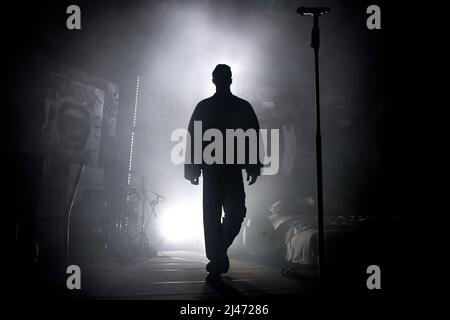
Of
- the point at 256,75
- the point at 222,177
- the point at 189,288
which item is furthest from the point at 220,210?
the point at 256,75

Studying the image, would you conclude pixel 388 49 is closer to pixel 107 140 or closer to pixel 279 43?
pixel 279 43

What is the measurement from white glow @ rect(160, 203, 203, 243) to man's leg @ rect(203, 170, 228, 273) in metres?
4.51

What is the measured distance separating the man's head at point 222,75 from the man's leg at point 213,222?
2.45 ft

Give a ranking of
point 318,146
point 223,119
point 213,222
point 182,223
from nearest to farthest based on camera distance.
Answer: point 318,146 < point 213,222 < point 223,119 < point 182,223

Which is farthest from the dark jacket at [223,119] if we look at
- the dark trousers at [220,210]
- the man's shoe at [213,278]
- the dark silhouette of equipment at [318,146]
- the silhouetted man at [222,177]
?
the man's shoe at [213,278]

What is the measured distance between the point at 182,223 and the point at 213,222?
4.69m

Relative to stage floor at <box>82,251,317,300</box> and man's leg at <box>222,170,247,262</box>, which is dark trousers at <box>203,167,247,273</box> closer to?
man's leg at <box>222,170,247,262</box>

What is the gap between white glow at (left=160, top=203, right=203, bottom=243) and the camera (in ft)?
22.2

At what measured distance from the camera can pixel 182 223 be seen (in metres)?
6.88

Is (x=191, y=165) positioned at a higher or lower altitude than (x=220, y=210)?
higher

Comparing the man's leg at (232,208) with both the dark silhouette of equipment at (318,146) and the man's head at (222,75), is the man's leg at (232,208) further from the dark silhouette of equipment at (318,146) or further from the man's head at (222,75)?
the man's head at (222,75)

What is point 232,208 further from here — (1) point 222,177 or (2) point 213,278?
(2) point 213,278

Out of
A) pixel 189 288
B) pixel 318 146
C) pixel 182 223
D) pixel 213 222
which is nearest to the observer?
pixel 189 288
